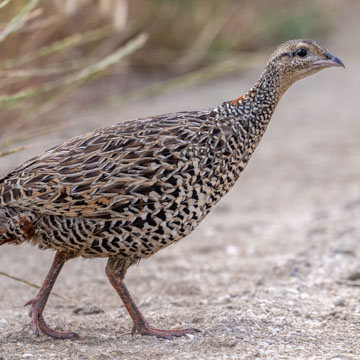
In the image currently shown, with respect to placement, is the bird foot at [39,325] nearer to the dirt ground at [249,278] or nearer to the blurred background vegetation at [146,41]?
the dirt ground at [249,278]

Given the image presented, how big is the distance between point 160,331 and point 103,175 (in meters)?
0.94

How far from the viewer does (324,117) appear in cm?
984

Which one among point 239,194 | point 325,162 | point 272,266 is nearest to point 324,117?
point 325,162

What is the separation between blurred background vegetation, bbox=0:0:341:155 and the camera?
22.3ft

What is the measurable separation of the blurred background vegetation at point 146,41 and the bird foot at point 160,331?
1.86 m

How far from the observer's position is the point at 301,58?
411 cm

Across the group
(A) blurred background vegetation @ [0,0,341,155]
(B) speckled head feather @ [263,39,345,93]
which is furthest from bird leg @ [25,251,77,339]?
(B) speckled head feather @ [263,39,345,93]

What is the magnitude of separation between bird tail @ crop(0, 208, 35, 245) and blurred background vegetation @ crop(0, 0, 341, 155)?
162cm

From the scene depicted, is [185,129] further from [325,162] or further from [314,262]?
[325,162]

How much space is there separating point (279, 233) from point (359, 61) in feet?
23.2

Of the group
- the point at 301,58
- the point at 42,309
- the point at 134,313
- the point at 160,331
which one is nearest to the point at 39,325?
the point at 42,309

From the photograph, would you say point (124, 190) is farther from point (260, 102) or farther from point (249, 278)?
point (249, 278)

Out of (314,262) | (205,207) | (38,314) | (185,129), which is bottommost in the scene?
(314,262)

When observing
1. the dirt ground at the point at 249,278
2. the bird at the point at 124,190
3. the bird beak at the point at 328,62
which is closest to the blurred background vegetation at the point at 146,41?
the dirt ground at the point at 249,278
